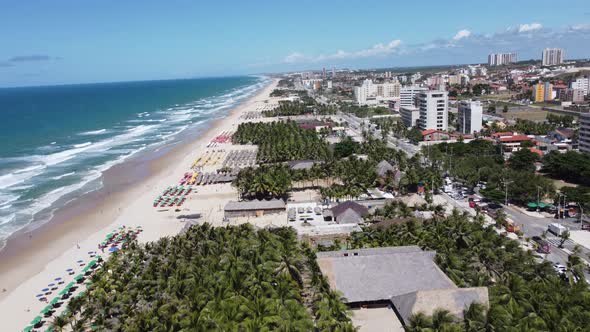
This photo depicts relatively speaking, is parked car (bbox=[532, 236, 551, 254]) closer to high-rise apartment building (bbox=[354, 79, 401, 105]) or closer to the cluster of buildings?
the cluster of buildings

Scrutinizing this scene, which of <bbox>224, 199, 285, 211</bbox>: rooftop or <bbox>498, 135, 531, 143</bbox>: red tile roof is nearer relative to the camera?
<bbox>224, 199, 285, 211</bbox>: rooftop

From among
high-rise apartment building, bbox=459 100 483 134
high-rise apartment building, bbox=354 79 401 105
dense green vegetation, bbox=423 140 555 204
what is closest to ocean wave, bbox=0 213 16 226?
dense green vegetation, bbox=423 140 555 204

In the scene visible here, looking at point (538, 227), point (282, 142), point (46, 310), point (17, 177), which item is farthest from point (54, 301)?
point (282, 142)

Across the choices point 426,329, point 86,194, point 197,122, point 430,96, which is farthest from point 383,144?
point 197,122

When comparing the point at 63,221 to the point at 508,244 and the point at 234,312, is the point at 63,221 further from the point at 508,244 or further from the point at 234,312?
the point at 508,244

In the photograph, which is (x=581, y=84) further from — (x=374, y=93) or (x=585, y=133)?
(x=585, y=133)

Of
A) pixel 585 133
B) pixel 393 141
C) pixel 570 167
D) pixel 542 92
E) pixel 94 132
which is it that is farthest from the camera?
pixel 542 92
